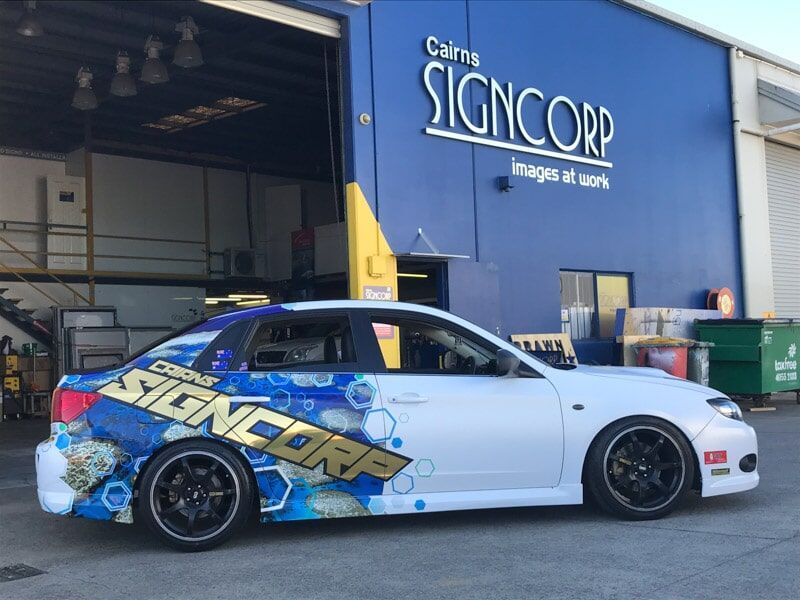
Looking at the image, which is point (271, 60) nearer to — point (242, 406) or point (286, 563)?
point (242, 406)

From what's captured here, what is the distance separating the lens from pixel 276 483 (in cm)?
568

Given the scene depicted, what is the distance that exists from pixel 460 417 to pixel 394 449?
0.50 metres

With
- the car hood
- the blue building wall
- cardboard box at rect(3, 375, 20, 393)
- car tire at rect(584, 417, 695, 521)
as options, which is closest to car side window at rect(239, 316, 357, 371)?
the car hood

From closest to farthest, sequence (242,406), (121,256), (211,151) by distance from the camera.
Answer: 1. (242,406)
2. (121,256)
3. (211,151)

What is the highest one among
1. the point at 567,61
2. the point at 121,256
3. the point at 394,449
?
the point at 567,61

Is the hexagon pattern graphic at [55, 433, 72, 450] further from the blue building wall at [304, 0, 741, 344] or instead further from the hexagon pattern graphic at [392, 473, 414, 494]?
the blue building wall at [304, 0, 741, 344]

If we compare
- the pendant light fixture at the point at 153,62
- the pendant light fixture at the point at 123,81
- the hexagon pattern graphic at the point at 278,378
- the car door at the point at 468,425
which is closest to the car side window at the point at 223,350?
the hexagon pattern graphic at the point at 278,378

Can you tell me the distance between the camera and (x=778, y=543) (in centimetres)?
533

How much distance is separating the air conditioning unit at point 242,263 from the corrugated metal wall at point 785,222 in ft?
39.7

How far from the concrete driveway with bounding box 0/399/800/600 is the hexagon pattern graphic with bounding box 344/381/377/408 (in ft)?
3.01

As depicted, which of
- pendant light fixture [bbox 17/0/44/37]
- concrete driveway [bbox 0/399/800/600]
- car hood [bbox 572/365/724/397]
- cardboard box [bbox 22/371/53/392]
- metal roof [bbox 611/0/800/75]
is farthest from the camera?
cardboard box [bbox 22/371/53/392]

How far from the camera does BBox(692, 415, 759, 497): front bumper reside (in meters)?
6.15

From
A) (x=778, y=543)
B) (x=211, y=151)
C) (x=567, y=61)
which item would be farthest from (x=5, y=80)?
(x=778, y=543)

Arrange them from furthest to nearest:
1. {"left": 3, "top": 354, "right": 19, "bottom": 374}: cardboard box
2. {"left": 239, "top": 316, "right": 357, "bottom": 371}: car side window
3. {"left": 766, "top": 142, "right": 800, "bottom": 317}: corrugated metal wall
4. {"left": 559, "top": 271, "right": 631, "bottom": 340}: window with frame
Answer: {"left": 766, "top": 142, "right": 800, "bottom": 317}: corrugated metal wall, {"left": 3, "top": 354, "right": 19, "bottom": 374}: cardboard box, {"left": 559, "top": 271, "right": 631, "bottom": 340}: window with frame, {"left": 239, "top": 316, "right": 357, "bottom": 371}: car side window
